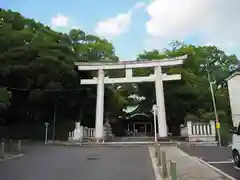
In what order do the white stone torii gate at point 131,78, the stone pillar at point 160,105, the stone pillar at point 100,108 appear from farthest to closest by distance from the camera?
the stone pillar at point 100,108 < the white stone torii gate at point 131,78 < the stone pillar at point 160,105

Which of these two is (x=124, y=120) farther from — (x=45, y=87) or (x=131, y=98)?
(x=45, y=87)

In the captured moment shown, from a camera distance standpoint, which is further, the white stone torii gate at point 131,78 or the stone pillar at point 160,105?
the white stone torii gate at point 131,78

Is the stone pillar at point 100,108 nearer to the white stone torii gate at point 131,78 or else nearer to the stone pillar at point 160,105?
the white stone torii gate at point 131,78

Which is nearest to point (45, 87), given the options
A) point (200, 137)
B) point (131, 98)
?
point (200, 137)

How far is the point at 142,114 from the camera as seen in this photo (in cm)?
4588

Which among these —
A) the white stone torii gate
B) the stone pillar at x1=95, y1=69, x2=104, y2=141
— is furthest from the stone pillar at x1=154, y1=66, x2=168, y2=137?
the stone pillar at x1=95, y1=69, x2=104, y2=141

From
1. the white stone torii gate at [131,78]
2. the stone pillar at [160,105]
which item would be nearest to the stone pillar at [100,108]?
the white stone torii gate at [131,78]

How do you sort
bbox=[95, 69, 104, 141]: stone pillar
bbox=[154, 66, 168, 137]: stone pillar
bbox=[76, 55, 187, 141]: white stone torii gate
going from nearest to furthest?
bbox=[154, 66, 168, 137]: stone pillar
bbox=[76, 55, 187, 141]: white stone torii gate
bbox=[95, 69, 104, 141]: stone pillar

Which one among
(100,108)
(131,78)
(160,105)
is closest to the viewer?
(160,105)

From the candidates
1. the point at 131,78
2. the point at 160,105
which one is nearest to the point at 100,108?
the point at 131,78

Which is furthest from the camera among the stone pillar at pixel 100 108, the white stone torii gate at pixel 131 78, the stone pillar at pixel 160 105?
the stone pillar at pixel 100 108

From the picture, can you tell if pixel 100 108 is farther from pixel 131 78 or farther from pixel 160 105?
pixel 160 105

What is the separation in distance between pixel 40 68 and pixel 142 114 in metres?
21.9

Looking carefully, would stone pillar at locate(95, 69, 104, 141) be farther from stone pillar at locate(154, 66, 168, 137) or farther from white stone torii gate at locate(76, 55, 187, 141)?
stone pillar at locate(154, 66, 168, 137)
